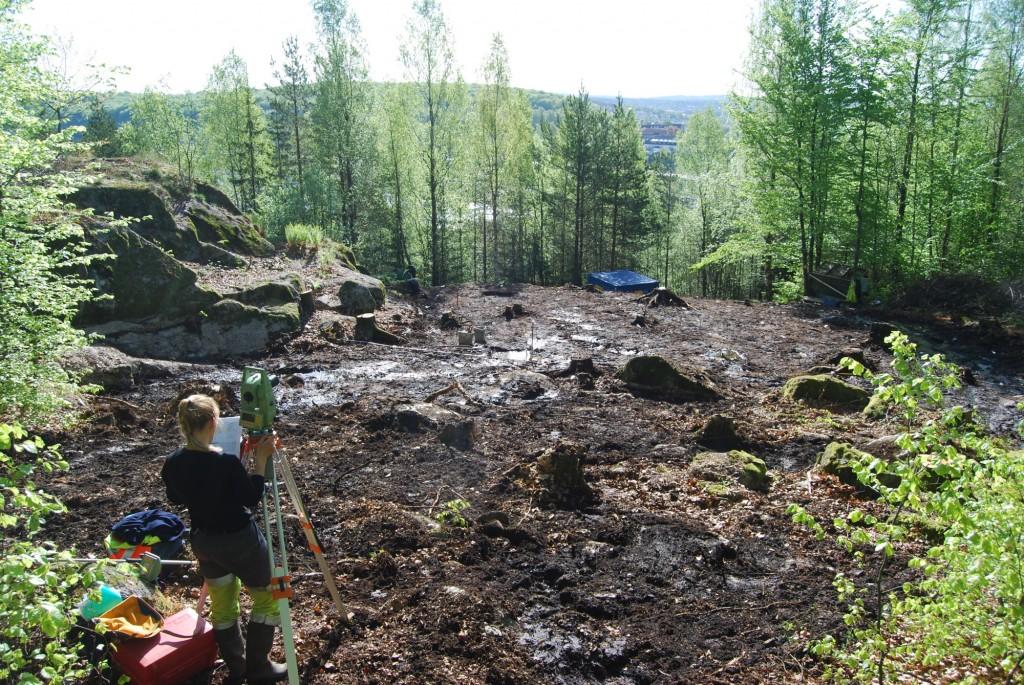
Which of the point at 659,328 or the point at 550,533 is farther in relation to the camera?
the point at 659,328

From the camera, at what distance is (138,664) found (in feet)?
11.8

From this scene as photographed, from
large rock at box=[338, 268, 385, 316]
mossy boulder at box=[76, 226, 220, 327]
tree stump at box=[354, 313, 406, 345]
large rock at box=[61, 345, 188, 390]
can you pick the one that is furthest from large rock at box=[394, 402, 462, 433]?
large rock at box=[338, 268, 385, 316]

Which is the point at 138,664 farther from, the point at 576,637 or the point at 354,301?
the point at 354,301

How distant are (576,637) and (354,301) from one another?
43.9 ft

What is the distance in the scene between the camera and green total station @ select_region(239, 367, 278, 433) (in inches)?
149

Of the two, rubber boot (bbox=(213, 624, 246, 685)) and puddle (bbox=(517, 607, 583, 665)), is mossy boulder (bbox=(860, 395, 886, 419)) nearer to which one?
puddle (bbox=(517, 607, 583, 665))

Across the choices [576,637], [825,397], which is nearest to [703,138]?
[825,397]

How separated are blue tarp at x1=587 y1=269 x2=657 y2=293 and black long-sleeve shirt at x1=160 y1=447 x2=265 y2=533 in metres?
22.8

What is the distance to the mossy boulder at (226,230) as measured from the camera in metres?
17.6

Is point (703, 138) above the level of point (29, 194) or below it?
above

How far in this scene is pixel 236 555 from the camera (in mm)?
3721

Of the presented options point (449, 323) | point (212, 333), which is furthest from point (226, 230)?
point (449, 323)

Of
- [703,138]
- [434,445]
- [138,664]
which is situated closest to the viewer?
[138,664]

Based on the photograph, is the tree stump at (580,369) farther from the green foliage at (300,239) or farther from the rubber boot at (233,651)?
the green foliage at (300,239)
